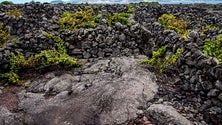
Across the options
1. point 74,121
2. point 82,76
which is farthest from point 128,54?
point 74,121

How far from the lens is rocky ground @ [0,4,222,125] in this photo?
1207 centimetres

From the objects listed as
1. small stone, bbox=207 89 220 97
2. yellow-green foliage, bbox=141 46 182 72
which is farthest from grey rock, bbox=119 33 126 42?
small stone, bbox=207 89 220 97

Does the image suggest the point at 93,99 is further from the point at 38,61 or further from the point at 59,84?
the point at 38,61

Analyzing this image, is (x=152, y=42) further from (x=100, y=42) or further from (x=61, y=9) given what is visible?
(x=61, y=9)

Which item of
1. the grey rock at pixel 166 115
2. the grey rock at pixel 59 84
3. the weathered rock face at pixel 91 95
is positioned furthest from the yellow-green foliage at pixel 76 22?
the grey rock at pixel 166 115

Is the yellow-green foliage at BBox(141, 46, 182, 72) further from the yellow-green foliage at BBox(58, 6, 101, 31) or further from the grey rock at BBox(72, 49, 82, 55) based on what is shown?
the yellow-green foliage at BBox(58, 6, 101, 31)

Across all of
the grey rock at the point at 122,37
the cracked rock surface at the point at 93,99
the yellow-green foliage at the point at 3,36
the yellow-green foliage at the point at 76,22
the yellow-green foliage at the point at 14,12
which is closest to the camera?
the cracked rock surface at the point at 93,99

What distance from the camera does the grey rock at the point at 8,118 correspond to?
40.9ft

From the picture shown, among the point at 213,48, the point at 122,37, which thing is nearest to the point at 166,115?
the point at 213,48

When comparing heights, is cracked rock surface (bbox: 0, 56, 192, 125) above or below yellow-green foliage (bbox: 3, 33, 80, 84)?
below

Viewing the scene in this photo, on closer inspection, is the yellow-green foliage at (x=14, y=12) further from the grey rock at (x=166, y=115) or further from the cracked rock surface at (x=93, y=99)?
the grey rock at (x=166, y=115)

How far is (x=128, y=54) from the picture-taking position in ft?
64.8

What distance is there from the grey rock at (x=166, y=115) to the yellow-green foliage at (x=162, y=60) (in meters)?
4.01

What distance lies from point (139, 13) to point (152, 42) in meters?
15.0
